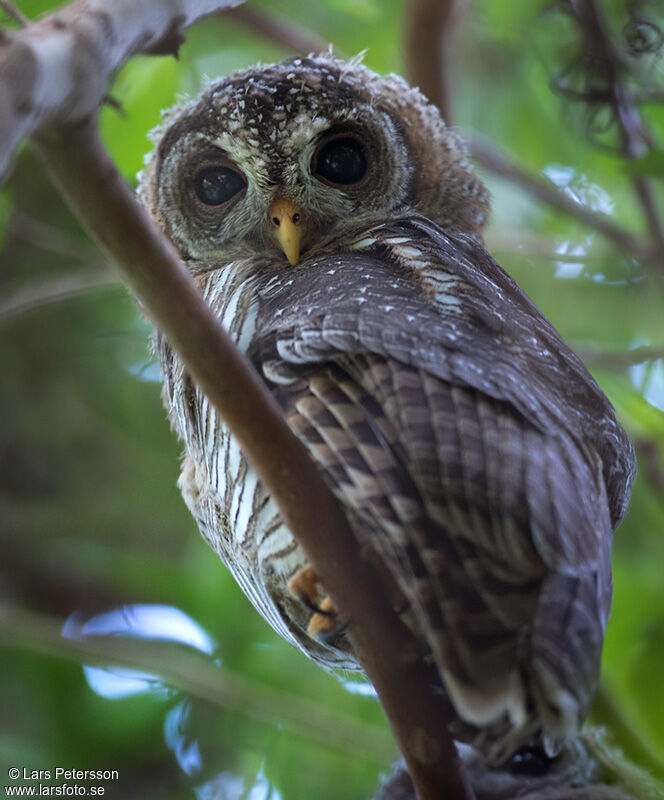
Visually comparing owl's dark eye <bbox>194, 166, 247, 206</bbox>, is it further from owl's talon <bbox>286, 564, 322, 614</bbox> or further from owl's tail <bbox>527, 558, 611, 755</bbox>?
owl's tail <bbox>527, 558, 611, 755</bbox>

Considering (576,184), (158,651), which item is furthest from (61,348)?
(576,184)

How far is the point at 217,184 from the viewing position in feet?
7.98

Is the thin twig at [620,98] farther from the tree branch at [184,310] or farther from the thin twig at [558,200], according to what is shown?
the tree branch at [184,310]

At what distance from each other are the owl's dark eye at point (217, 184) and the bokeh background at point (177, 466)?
0.35m

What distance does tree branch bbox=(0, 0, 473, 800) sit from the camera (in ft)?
A: 3.26

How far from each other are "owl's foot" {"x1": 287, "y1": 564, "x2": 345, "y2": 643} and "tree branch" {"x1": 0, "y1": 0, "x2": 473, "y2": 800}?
9.8 inches

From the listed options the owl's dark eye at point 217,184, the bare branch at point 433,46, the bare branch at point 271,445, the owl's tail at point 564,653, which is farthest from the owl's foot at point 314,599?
the bare branch at point 433,46

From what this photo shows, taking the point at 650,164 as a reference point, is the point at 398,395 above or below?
below

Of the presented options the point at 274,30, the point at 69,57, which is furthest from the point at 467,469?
the point at 274,30

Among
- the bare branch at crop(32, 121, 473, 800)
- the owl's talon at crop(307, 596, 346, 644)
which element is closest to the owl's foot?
the owl's talon at crop(307, 596, 346, 644)

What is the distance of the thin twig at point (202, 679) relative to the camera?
315 cm

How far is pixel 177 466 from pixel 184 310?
9.56 ft

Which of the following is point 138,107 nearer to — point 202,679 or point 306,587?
point 306,587

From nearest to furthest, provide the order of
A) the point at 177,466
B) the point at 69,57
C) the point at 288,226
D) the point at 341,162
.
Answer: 1. the point at 69,57
2. the point at 288,226
3. the point at 341,162
4. the point at 177,466
